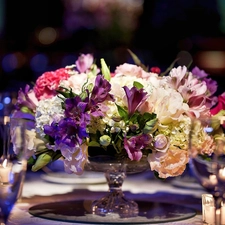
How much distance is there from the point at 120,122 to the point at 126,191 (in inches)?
21.1

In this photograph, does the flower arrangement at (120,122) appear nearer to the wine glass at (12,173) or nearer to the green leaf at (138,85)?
the green leaf at (138,85)

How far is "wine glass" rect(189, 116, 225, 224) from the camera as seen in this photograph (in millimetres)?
1392

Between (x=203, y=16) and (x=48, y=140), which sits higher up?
(x=203, y=16)

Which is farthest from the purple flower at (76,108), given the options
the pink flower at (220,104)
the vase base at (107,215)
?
the pink flower at (220,104)

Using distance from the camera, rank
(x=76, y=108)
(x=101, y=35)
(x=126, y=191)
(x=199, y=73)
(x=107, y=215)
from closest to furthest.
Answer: (x=76, y=108), (x=107, y=215), (x=199, y=73), (x=126, y=191), (x=101, y=35)

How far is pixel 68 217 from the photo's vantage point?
64.2 inches

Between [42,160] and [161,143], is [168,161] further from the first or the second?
[42,160]

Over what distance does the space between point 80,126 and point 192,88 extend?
0.31 meters

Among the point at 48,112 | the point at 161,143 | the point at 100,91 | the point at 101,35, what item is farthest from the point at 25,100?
the point at 101,35

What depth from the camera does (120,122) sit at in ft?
5.17

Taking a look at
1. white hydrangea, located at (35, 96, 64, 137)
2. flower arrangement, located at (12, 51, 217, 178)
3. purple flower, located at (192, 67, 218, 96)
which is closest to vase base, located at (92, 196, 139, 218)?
flower arrangement, located at (12, 51, 217, 178)

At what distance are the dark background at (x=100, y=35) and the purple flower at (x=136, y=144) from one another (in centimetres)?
426

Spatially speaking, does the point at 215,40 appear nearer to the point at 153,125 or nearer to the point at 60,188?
the point at 60,188

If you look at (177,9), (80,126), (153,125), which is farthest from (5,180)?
(177,9)
